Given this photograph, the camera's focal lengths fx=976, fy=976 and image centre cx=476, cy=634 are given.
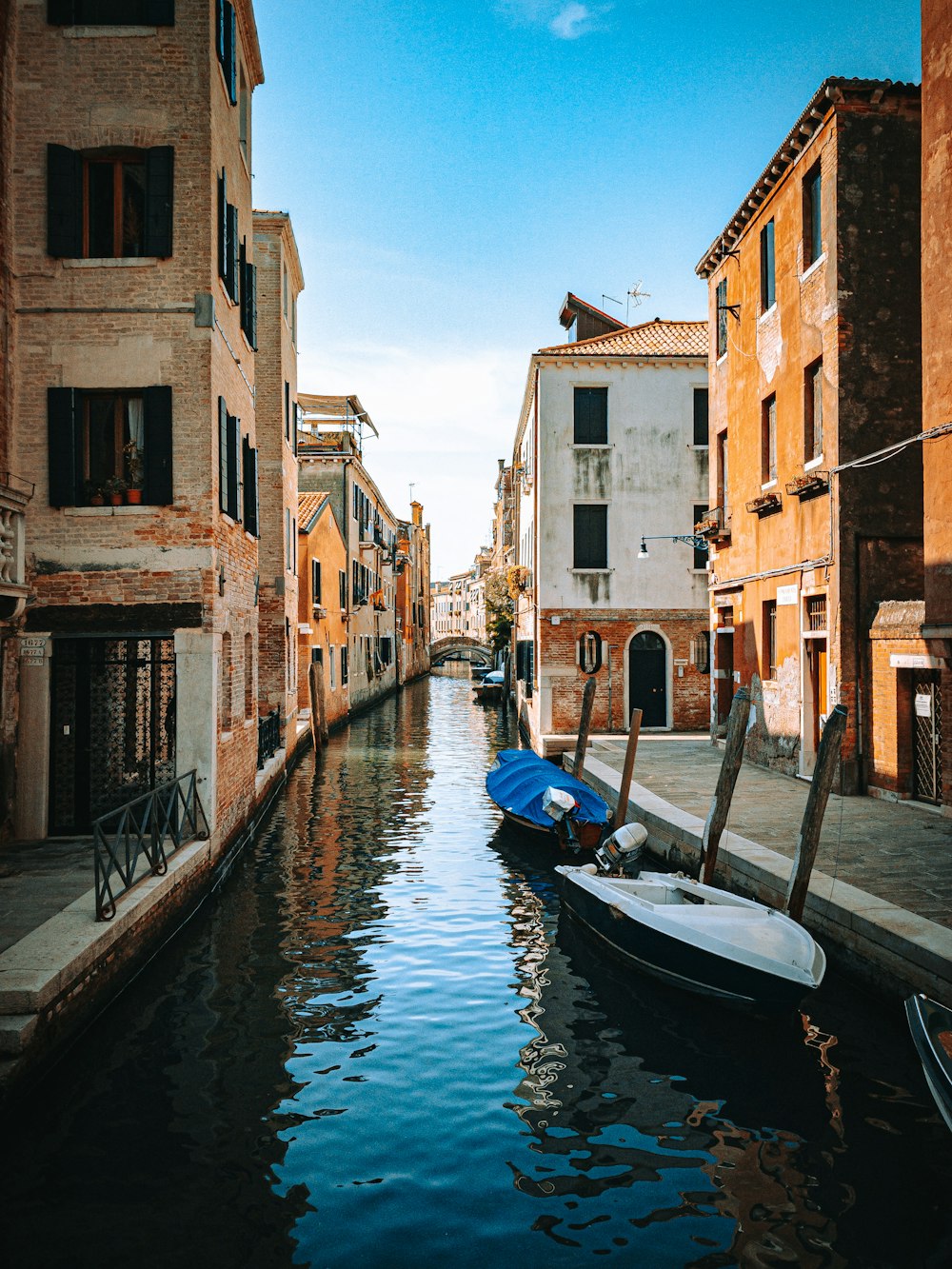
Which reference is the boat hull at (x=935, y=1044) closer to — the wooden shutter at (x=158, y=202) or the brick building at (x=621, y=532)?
the wooden shutter at (x=158, y=202)

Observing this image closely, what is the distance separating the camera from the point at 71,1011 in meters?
6.44

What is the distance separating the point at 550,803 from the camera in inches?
501

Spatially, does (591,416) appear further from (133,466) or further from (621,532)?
(133,466)

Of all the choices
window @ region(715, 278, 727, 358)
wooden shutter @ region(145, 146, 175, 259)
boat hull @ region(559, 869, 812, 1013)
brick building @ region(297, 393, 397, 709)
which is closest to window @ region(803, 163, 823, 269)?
window @ region(715, 278, 727, 358)

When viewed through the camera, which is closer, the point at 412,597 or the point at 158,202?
the point at 158,202

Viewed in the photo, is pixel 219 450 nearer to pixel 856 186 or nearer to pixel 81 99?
pixel 81 99

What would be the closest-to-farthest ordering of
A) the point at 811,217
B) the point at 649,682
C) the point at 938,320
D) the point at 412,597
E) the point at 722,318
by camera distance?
1. the point at 938,320
2. the point at 811,217
3. the point at 722,318
4. the point at 649,682
5. the point at 412,597

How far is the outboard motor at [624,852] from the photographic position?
9922 millimetres

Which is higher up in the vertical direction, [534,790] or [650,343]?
[650,343]

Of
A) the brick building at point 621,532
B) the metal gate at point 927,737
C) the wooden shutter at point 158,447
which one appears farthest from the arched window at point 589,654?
the wooden shutter at point 158,447

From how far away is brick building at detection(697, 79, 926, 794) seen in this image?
1247 centimetres

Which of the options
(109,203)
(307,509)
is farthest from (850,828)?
(307,509)

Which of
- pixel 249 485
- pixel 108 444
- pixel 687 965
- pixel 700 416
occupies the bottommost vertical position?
pixel 687 965

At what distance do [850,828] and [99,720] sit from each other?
8264mm
